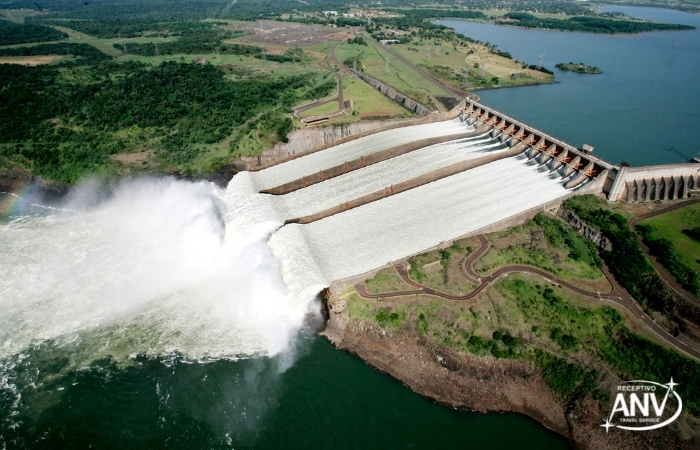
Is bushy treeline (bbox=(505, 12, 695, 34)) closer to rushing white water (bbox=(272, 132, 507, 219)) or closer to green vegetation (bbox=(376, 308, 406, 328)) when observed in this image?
rushing white water (bbox=(272, 132, 507, 219))

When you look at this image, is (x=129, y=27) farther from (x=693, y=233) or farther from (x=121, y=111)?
(x=693, y=233)

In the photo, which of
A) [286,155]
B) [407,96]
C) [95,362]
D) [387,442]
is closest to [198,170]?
[286,155]

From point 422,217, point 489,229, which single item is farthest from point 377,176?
point 489,229

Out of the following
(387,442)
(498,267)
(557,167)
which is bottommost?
(387,442)

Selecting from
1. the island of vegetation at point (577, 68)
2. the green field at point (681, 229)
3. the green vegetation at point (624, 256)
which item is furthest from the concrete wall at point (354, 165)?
the island of vegetation at point (577, 68)

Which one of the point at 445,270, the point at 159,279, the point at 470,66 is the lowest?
the point at 159,279

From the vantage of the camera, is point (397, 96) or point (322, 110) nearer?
point (322, 110)

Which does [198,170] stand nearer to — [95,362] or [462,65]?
[95,362]
